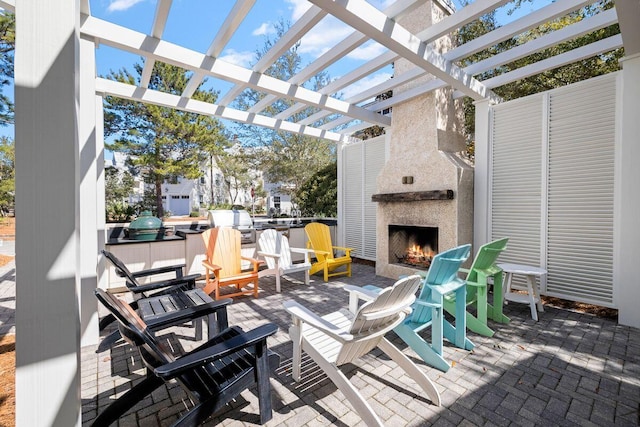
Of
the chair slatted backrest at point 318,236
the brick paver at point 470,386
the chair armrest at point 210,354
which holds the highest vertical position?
the chair slatted backrest at point 318,236

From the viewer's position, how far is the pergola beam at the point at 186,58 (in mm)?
3246

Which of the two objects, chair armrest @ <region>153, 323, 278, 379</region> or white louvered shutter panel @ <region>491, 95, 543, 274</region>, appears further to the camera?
white louvered shutter panel @ <region>491, 95, 543, 274</region>

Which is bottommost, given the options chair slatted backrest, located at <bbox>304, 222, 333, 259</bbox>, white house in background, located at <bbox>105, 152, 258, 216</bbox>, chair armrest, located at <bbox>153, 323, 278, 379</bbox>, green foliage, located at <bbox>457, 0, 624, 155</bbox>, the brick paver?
the brick paver

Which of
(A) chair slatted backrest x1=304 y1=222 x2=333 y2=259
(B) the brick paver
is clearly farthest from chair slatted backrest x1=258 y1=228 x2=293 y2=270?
(B) the brick paver

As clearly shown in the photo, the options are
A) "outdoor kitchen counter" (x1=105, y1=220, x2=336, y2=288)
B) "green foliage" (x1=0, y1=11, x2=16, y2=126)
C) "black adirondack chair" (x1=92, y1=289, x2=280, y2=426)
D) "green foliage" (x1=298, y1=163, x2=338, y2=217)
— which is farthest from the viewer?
"green foliage" (x1=298, y1=163, x2=338, y2=217)

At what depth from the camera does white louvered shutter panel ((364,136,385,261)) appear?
286 inches

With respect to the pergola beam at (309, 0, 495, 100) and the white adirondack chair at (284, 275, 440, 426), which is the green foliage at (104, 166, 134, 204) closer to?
the pergola beam at (309, 0, 495, 100)

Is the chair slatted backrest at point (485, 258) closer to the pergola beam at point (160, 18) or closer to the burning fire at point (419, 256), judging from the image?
the burning fire at point (419, 256)

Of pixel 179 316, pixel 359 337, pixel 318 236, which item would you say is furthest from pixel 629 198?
pixel 179 316

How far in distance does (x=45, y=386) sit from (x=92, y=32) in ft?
11.6

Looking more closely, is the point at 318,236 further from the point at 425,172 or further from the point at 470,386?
the point at 470,386

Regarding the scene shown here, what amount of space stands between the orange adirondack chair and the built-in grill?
180 cm

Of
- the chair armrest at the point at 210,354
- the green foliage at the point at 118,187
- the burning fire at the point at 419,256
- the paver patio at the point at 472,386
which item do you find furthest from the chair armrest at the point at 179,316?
the green foliage at the point at 118,187

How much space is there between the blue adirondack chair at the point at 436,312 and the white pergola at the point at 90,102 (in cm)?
243
